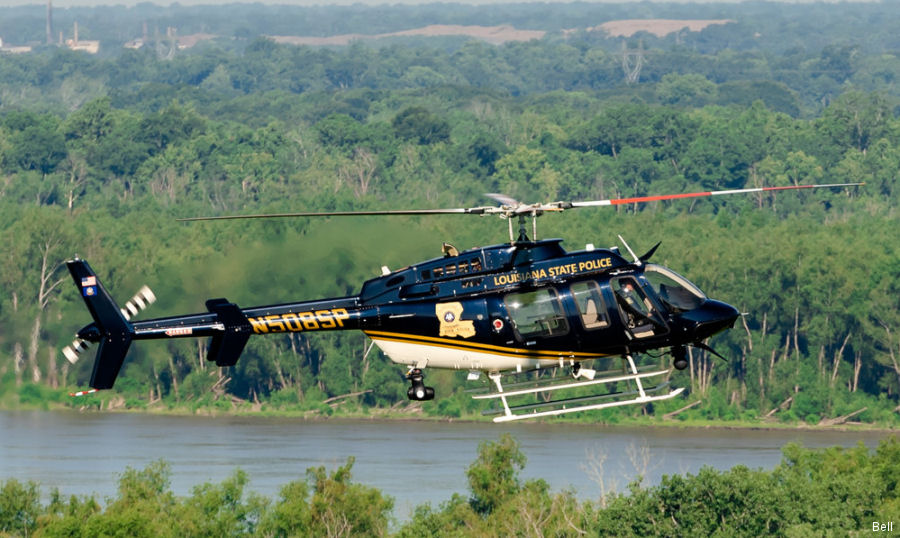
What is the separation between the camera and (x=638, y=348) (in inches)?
1061

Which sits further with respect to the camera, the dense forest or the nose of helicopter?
the dense forest

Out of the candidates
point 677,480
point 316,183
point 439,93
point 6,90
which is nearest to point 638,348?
point 677,480

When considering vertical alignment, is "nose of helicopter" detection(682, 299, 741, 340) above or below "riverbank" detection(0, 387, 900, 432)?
above

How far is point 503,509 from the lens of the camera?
50.1 metres

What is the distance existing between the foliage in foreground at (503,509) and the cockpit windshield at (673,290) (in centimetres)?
→ 1969

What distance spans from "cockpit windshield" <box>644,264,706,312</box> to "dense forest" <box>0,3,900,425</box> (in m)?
50.1

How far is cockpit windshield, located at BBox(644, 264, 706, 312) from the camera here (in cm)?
2706

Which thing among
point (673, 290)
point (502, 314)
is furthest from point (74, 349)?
point (673, 290)

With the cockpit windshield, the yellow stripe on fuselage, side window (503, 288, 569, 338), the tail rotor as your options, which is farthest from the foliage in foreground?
the tail rotor

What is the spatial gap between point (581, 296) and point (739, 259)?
5801cm

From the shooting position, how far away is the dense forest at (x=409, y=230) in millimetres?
80500

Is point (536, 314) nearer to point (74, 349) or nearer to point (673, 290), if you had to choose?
point (673, 290)

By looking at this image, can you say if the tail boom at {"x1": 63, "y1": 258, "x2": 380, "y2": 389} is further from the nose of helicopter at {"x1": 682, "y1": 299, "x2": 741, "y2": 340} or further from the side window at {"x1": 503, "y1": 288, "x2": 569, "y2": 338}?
the nose of helicopter at {"x1": 682, "y1": 299, "x2": 741, "y2": 340}

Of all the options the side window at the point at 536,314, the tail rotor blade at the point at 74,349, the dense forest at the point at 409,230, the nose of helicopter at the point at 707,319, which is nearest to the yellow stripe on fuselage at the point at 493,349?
the side window at the point at 536,314
